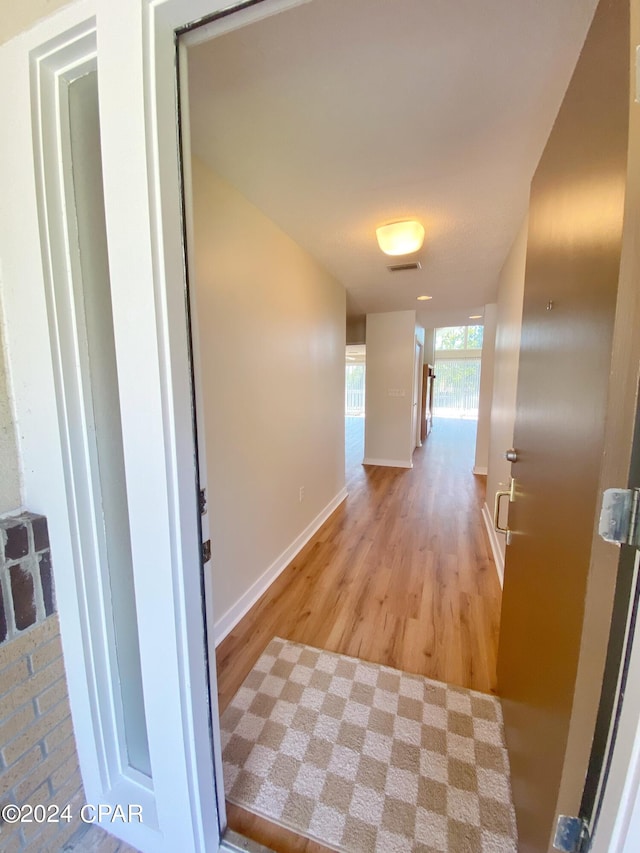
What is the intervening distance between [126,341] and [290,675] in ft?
5.33

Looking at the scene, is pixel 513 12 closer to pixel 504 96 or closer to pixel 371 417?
pixel 504 96

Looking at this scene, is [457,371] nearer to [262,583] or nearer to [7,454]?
[262,583]

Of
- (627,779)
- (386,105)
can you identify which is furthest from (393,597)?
(386,105)

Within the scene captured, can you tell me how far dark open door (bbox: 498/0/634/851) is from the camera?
600 mm

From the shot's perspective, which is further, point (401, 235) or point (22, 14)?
point (401, 235)

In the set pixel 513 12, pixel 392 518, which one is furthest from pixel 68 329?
pixel 392 518

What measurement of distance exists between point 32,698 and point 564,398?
1.54 meters

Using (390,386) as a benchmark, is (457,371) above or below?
above

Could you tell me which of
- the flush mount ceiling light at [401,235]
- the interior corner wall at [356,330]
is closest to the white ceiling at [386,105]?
the flush mount ceiling light at [401,235]

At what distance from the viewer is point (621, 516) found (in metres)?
0.54

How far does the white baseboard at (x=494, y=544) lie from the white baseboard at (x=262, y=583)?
4.72 ft

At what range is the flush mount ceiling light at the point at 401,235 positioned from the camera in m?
2.00

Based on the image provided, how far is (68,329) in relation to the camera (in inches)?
31.3

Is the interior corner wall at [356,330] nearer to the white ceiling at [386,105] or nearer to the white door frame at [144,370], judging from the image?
the white ceiling at [386,105]
